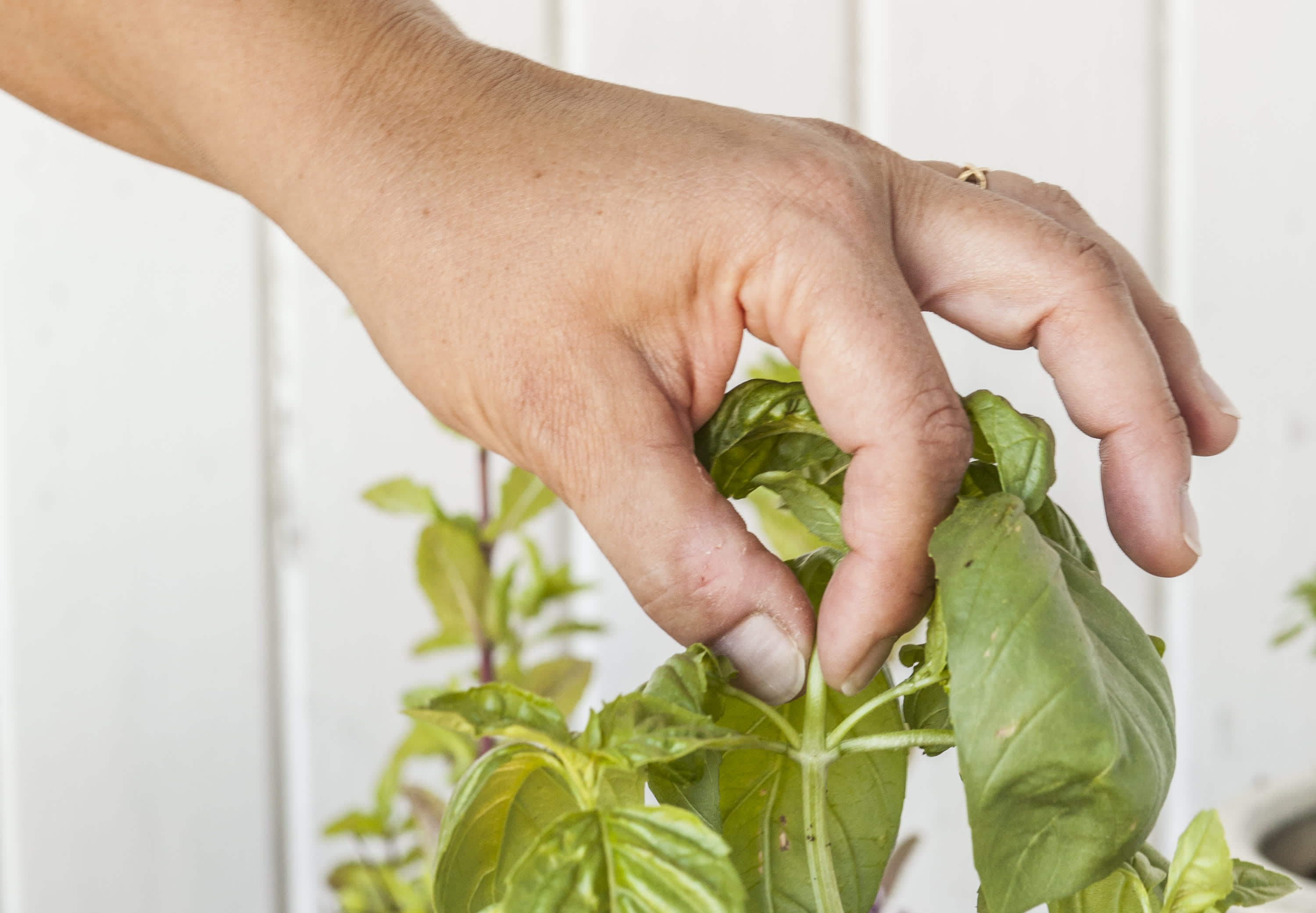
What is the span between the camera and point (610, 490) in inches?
15.1

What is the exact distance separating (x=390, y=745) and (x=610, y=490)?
26.7 inches

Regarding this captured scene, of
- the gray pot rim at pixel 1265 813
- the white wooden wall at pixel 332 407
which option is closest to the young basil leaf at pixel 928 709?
the gray pot rim at pixel 1265 813

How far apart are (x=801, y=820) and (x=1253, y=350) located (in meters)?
0.72

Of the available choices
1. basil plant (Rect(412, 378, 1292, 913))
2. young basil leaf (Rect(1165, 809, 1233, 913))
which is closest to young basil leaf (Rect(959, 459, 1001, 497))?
basil plant (Rect(412, 378, 1292, 913))

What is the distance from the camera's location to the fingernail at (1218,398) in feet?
1.47

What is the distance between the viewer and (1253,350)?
3.03ft

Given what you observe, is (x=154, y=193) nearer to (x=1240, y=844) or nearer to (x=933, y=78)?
(x=933, y=78)

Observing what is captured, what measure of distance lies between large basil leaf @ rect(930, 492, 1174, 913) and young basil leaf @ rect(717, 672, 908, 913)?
9 cm

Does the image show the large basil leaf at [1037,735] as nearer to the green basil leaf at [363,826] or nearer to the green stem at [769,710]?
the green stem at [769,710]

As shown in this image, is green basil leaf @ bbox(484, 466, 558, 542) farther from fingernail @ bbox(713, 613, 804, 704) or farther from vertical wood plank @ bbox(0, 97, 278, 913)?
vertical wood plank @ bbox(0, 97, 278, 913)

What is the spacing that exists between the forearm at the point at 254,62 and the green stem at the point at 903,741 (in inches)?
10.0

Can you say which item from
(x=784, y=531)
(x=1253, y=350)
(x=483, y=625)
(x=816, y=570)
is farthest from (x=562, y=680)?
(x=1253, y=350)

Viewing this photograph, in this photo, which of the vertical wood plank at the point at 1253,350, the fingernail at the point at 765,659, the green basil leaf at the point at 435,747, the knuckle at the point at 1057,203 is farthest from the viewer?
the vertical wood plank at the point at 1253,350

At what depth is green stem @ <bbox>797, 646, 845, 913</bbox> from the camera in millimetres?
344
